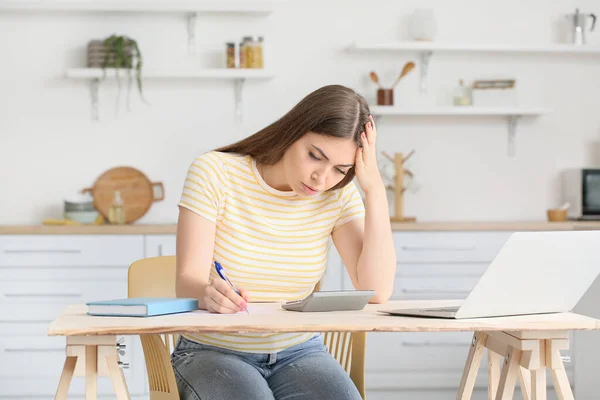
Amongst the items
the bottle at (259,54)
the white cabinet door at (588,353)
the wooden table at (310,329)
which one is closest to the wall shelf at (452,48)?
the bottle at (259,54)

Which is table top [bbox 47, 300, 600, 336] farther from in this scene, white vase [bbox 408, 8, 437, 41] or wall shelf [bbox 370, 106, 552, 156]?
white vase [bbox 408, 8, 437, 41]

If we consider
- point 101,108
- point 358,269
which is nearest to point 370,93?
point 101,108

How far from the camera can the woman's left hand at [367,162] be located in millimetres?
2039

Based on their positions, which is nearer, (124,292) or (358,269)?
(358,269)

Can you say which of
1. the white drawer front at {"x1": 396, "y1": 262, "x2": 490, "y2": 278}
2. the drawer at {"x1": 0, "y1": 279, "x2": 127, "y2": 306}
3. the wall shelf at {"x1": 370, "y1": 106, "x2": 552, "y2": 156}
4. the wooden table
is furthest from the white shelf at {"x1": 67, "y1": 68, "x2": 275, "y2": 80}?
the wooden table

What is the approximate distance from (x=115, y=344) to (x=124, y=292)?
222cm

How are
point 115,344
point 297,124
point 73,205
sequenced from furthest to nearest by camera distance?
point 73,205 → point 297,124 → point 115,344

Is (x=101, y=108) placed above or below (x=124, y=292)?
above

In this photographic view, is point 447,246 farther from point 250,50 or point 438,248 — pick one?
point 250,50

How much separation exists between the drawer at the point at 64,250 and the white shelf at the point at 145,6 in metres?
1.15

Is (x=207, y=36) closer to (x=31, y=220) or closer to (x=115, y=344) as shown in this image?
(x=31, y=220)

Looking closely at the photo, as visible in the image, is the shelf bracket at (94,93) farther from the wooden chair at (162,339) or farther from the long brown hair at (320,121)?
the long brown hair at (320,121)

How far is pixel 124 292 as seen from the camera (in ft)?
12.3

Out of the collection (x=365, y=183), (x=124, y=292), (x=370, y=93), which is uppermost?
(x=370, y=93)
